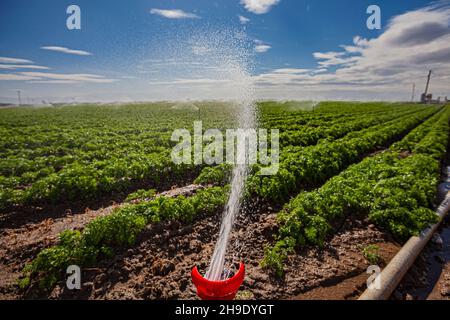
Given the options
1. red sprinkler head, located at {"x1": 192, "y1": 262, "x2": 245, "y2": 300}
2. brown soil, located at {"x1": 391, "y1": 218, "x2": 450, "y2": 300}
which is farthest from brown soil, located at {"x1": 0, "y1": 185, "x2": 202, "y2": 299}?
brown soil, located at {"x1": 391, "y1": 218, "x2": 450, "y2": 300}

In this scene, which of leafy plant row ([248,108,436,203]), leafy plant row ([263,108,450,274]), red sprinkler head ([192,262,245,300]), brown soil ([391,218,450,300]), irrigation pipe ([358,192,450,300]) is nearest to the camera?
red sprinkler head ([192,262,245,300])

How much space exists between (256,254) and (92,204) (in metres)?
5.32

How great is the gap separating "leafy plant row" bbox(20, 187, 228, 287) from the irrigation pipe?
388 centimetres

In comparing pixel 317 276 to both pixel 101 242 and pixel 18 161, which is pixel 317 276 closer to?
pixel 101 242

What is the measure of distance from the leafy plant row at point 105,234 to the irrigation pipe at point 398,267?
3875mm

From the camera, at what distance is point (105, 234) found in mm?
5480

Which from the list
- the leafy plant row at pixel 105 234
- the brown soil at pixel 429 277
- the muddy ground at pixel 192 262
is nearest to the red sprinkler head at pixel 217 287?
the muddy ground at pixel 192 262

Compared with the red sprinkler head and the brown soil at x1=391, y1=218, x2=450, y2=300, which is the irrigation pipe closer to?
→ the brown soil at x1=391, y1=218, x2=450, y2=300

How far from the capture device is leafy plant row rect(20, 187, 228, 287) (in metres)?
4.80

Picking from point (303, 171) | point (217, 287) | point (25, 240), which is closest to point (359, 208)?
point (303, 171)

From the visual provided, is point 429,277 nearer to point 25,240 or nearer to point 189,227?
point 189,227

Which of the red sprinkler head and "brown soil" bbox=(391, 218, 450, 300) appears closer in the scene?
the red sprinkler head

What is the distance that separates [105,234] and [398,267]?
535 centimetres

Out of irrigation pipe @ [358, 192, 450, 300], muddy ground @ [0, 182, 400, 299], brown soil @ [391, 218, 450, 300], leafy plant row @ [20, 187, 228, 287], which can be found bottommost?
brown soil @ [391, 218, 450, 300]
